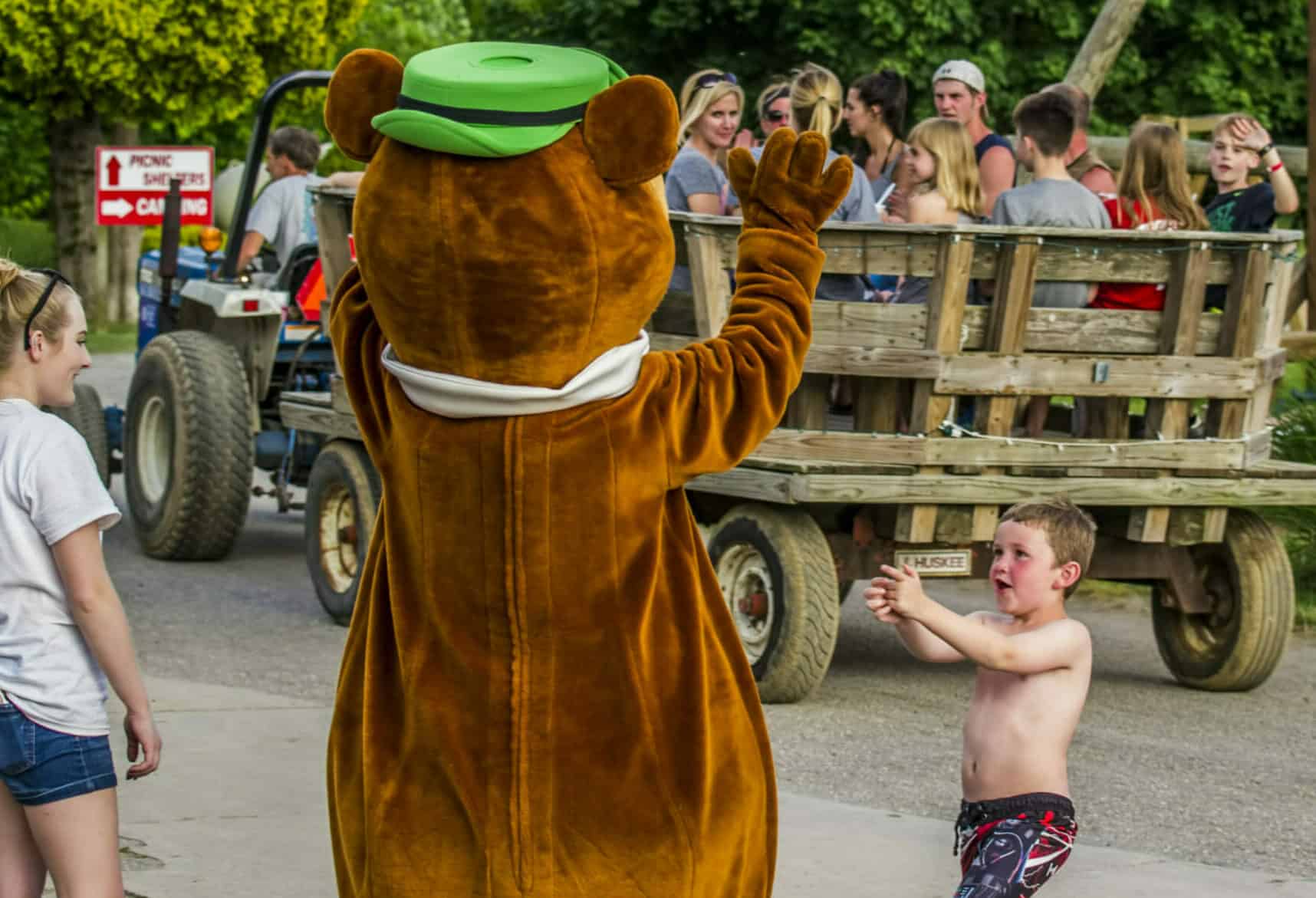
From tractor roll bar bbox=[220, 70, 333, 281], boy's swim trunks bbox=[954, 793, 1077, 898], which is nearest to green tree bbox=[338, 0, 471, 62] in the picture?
tractor roll bar bbox=[220, 70, 333, 281]

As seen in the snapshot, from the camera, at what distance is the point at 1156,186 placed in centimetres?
789

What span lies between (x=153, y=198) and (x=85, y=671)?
1206cm

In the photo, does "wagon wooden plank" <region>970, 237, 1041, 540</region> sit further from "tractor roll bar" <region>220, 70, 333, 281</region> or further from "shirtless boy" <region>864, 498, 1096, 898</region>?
"tractor roll bar" <region>220, 70, 333, 281</region>

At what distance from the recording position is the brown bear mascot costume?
3.00 m

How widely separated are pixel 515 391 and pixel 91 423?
25.4 ft

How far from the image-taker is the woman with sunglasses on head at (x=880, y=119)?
8.58 m

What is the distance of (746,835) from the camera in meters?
3.24

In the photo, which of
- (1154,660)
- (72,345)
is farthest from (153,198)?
(72,345)

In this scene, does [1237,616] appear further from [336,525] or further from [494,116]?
[494,116]

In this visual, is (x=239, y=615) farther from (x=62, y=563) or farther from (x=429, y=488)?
(x=429, y=488)

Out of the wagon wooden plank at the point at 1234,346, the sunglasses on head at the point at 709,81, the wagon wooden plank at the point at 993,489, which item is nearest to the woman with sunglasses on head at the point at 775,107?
the sunglasses on head at the point at 709,81

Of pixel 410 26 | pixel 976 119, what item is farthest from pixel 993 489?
pixel 410 26

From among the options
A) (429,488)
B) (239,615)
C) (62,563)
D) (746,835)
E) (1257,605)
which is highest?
(429,488)

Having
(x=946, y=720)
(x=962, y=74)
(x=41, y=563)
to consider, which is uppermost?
(x=962, y=74)
